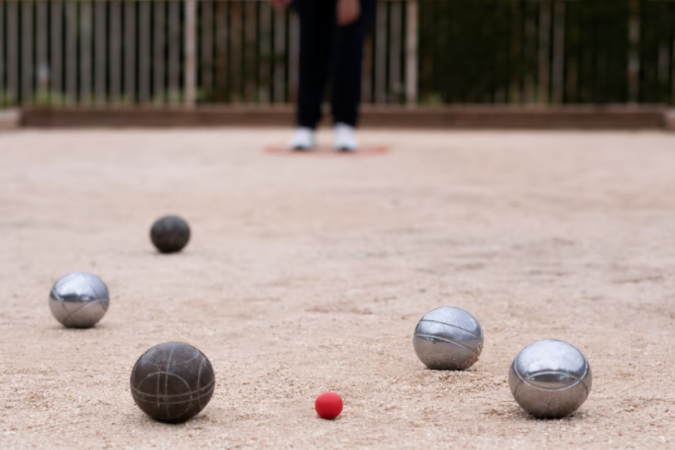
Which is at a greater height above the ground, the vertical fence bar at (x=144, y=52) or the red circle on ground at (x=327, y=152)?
the vertical fence bar at (x=144, y=52)

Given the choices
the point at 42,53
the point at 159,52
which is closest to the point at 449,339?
the point at 159,52

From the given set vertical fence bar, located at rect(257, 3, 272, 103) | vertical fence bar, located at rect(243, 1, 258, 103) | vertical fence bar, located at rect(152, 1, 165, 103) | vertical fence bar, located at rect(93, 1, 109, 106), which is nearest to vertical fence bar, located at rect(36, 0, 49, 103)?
vertical fence bar, located at rect(93, 1, 109, 106)

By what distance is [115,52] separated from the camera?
1594cm

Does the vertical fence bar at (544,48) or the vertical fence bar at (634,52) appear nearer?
the vertical fence bar at (634,52)

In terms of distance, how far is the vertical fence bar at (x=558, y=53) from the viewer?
48.7ft

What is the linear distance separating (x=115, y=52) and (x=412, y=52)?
161 inches

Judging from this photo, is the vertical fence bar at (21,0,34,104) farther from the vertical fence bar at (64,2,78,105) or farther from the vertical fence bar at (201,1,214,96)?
the vertical fence bar at (201,1,214,96)

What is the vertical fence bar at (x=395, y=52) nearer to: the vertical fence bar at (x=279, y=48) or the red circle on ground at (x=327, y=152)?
the vertical fence bar at (x=279, y=48)

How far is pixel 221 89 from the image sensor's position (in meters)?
15.7

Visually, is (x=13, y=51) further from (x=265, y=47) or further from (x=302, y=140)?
(x=302, y=140)

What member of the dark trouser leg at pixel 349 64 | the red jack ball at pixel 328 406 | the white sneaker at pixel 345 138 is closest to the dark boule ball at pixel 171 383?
the red jack ball at pixel 328 406

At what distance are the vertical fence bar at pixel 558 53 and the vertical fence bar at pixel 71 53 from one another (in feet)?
20.7

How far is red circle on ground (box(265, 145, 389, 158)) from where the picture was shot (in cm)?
1050

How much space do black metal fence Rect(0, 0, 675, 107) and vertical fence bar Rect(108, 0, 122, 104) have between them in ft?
0.05
